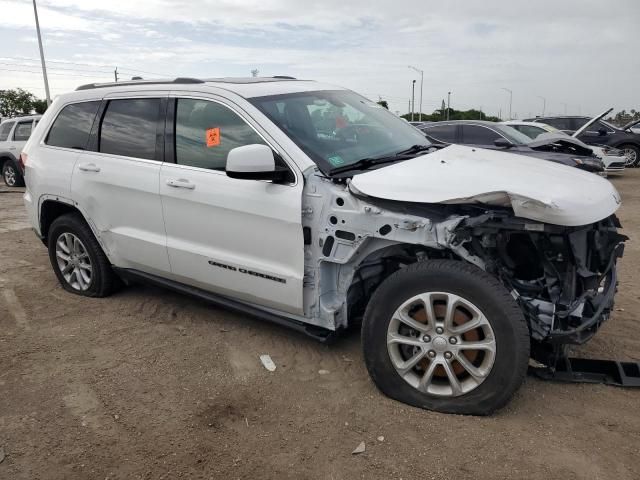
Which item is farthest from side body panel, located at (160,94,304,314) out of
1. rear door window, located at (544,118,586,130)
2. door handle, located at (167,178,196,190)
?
rear door window, located at (544,118,586,130)

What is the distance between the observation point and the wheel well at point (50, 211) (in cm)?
481

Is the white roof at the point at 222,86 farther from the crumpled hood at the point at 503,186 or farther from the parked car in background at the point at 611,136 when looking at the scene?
the parked car in background at the point at 611,136

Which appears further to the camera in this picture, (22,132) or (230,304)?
(22,132)

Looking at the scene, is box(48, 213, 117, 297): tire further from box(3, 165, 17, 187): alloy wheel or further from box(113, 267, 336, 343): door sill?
box(3, 165, 17, 187): alloy wheel

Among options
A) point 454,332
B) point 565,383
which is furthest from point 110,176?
point 565,383

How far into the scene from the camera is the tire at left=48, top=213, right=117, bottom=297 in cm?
464

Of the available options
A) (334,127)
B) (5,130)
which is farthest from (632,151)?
(5,130)

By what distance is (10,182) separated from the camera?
47.5ft

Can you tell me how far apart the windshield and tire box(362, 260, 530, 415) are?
2.95 feet

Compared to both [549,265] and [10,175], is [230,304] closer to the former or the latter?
[549,265]

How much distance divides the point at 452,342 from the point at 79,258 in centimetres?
353

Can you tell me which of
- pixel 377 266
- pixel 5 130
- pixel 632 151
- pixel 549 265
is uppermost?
pixel 5 130

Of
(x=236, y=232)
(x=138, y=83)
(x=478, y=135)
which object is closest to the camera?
(x=236, y=232)

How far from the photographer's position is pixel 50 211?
494 centimetres
